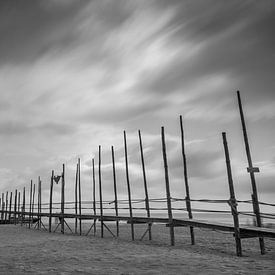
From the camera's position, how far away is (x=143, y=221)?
16.4 meters

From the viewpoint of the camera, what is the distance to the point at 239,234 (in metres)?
10.4

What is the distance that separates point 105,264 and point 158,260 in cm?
164

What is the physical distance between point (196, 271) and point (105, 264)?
2.38 m

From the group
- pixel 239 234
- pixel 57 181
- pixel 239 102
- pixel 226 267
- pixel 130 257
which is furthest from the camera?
pixel 57 181

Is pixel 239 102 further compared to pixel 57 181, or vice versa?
pixel 57 181

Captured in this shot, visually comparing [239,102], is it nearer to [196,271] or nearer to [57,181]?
[196,271]

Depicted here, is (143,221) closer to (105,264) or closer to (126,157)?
(126,157)

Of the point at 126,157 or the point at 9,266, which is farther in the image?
the point at 126,157

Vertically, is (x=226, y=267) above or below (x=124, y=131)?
below

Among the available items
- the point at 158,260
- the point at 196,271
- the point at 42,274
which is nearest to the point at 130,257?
the point at 158,260

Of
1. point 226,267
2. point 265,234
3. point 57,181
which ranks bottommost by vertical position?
point 226,267

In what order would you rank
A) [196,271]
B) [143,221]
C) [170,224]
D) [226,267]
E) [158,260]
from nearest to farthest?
[196,271], [226,267], [158,260], [170,224], [143,221]

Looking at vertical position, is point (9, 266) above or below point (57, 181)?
below

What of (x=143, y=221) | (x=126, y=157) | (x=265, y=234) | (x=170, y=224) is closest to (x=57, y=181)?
(x=126, y=157)
